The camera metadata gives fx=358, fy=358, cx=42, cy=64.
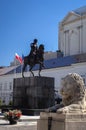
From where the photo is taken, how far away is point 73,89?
8.85 metres

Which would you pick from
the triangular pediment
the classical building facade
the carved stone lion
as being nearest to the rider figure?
the carved stone lion

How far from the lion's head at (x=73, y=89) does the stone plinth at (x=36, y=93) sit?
14.4m

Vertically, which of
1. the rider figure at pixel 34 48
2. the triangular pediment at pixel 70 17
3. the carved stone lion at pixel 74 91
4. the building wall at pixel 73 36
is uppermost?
the triangular pediment at pixel 70 17

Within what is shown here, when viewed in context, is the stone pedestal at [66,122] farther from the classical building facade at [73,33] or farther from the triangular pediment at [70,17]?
the triangular pediment at [70,17]

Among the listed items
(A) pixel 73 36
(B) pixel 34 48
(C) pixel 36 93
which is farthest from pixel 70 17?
(C) pixel 36 93

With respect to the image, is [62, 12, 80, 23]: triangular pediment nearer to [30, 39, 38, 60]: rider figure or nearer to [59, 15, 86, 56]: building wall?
[59, 15, 86, 56]: building wall

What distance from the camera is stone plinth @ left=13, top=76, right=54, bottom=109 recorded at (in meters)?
23.3

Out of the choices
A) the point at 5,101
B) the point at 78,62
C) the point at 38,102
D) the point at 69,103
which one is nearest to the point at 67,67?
the point at 78,62

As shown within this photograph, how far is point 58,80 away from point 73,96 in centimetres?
4912

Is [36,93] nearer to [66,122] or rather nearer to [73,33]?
[66,122]

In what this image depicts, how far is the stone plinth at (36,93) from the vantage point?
76.5ft

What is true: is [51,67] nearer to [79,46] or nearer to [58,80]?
[58,80]

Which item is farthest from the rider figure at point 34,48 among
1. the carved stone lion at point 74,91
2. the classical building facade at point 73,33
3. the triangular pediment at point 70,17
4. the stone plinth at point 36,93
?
the triangular pediment at point 70,17

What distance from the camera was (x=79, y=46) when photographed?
6894 centimetres
